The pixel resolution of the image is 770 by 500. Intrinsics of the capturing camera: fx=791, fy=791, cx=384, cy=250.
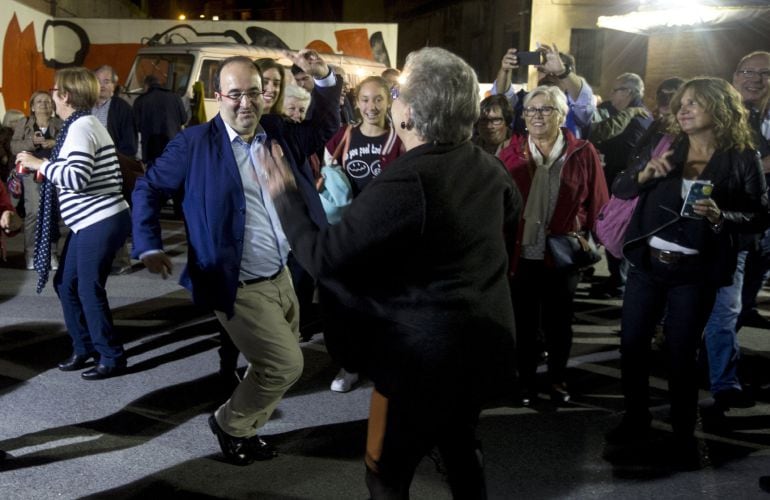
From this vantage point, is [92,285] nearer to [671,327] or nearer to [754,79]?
[671,327]

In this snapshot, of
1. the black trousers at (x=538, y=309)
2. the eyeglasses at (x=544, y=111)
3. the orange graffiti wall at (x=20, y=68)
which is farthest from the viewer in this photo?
the orange graffiti wall at (x=20, y=68)

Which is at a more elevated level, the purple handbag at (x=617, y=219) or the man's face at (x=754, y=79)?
the man's face at (x=754, y=79)

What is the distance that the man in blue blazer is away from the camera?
3.64 metres

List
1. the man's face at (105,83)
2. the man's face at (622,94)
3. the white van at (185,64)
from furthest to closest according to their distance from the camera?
the white van at (185,64) → the man's face at (105,83) → the man's face at (622,94)

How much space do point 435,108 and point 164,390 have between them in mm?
3347

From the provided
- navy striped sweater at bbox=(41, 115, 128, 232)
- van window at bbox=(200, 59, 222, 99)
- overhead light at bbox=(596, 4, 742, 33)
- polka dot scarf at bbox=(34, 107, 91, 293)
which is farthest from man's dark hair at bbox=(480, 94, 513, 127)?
overhead light at bbox=(596, 4, 742, 33)

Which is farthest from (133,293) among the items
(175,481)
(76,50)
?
(76,50)

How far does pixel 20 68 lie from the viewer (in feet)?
52.0

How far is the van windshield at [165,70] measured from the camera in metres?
13.2

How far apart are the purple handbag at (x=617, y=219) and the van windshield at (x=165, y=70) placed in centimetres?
1010

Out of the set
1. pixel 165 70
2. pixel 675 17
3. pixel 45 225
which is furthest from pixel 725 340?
pixel 165 70

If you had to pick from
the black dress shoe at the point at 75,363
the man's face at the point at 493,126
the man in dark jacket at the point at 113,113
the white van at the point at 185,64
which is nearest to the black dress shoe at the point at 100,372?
the black dress shoe at the point at 75,363

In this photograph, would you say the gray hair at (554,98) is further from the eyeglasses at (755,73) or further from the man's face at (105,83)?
the man's face at (105,83)

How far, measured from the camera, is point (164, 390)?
16.4ft
